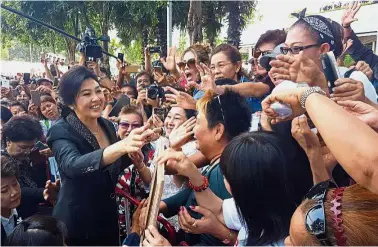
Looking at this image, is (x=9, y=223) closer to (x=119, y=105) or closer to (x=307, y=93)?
(x=307, y=93)

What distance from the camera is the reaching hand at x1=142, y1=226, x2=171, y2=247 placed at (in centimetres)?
133

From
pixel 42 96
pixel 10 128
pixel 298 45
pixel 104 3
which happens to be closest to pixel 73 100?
pixel 10 128

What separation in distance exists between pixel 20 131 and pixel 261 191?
2107 millimetres

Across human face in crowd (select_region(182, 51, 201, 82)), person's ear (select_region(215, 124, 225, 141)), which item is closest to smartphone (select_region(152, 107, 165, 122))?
Answer: human face in crowd (select_region(182, 51, 201, 82))

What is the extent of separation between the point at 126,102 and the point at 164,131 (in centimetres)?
185

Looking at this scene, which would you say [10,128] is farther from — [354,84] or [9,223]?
[354,84]

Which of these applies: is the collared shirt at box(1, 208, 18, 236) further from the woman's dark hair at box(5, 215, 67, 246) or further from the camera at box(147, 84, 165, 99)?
the camera at box(147, 84, 165, 99)

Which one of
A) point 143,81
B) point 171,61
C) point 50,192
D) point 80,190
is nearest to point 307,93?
point 80,190

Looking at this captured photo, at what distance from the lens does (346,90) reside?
4.80 feet

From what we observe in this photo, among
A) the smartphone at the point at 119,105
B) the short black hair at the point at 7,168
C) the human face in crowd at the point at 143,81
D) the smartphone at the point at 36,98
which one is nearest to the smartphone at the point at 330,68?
the short black hair at the point at 7,168

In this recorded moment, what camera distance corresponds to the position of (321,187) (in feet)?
3.56

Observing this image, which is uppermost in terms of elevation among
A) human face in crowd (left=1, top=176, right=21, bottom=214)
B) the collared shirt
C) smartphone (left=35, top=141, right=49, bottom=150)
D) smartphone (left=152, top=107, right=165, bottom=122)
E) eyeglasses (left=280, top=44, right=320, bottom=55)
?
eyeglasses (left=280, top=44, right=320, bottom=55)

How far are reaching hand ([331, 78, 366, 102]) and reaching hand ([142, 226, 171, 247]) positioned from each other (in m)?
0.84

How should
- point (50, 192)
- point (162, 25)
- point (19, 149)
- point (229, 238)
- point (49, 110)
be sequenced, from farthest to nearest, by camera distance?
point (162, 25) < point (49, 110) < point (19, 149) < point (50, 192) < point (229, 238)
